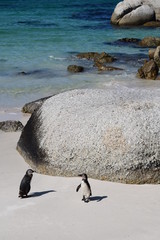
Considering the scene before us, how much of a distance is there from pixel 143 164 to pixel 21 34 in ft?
81.5

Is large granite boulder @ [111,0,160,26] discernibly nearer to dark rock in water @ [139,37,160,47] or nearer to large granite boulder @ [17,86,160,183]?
dark rock in water @ [139,37,160,47]

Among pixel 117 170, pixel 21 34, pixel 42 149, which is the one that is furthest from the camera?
pixel 21 34

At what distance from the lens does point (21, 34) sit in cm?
3359

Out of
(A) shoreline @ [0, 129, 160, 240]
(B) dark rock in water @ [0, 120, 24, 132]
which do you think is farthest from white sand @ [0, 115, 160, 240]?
(B) dark rock in water @ [0, 120, 24, 132]

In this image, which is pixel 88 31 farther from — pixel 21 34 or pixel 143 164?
pixel 143 164

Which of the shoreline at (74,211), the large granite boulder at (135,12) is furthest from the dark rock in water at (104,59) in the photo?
the shoreline at (74,211)

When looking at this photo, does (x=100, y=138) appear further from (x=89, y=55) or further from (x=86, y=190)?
(x=89, y=55)

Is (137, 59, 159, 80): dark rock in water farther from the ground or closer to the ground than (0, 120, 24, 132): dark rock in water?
closer to the ground

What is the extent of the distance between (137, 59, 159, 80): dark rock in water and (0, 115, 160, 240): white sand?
11.5m

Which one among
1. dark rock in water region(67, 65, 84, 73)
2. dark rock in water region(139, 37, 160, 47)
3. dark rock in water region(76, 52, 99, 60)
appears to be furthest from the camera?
dark rock in water region(139, 37, 160, 47)

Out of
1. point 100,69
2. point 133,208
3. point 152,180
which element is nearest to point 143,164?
point 152,180

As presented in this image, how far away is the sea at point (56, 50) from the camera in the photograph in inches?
798

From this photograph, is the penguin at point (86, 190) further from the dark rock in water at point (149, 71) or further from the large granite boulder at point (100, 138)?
the dark rock in water at point (149, 71)

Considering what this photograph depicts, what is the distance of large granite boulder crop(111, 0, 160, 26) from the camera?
3697 centimetres
